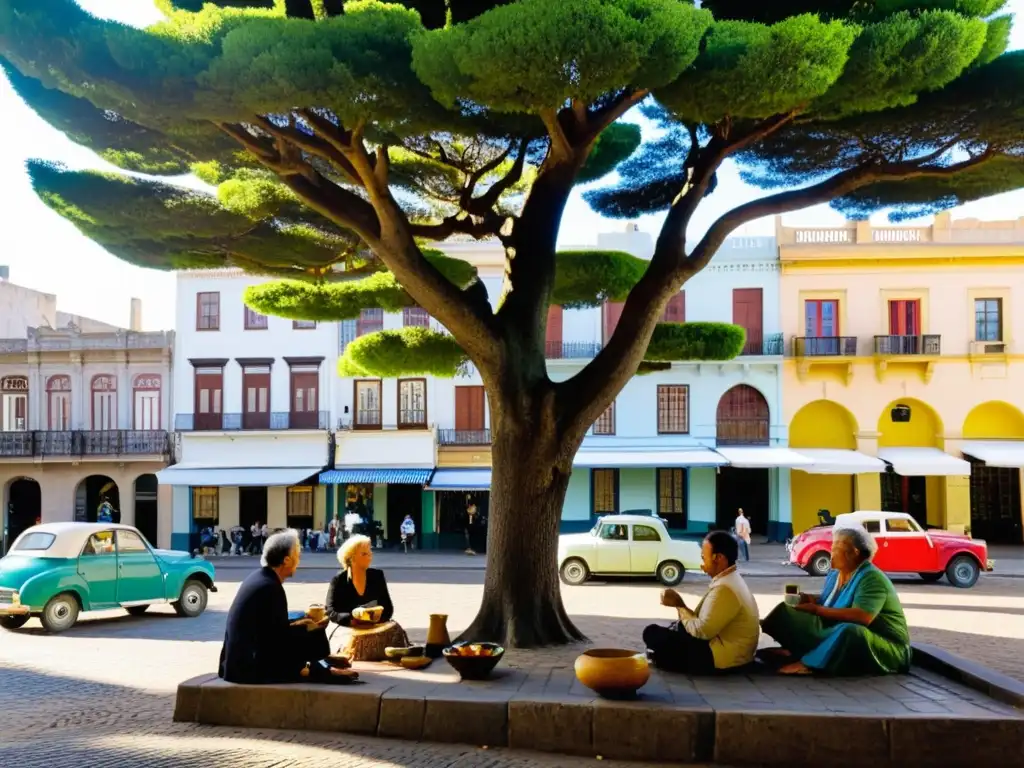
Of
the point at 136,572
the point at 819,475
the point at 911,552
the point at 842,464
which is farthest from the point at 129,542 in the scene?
the point at 819,475

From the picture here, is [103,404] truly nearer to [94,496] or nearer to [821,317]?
[94,496]

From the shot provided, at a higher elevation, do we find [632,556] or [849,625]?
[849,625]

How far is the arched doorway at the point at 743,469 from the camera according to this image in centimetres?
2953

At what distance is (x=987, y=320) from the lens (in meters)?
28.9

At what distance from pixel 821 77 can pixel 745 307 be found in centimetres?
2271

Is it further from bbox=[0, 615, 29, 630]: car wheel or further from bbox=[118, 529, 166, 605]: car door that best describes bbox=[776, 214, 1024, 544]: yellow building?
bbox=[0, 615, 29, 630]: car wheel

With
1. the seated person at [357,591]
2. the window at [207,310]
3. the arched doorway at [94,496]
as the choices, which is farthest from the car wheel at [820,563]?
the arched doorway at [94,496]

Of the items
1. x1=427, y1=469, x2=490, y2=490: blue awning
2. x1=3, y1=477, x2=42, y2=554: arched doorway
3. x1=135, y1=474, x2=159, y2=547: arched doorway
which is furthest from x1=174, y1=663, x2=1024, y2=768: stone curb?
x1=3, y1=477, x2=42, y2=554: arched doorway

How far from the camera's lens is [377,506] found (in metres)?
30.4

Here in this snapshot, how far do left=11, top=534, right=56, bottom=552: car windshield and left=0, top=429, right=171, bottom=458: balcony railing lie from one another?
16.7 m

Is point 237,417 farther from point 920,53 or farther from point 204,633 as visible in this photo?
point 920,53

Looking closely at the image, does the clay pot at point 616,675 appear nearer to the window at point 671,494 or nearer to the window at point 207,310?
the window at point 671,494

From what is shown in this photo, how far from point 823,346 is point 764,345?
180 cm

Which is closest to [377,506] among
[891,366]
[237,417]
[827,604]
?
[237,417]
